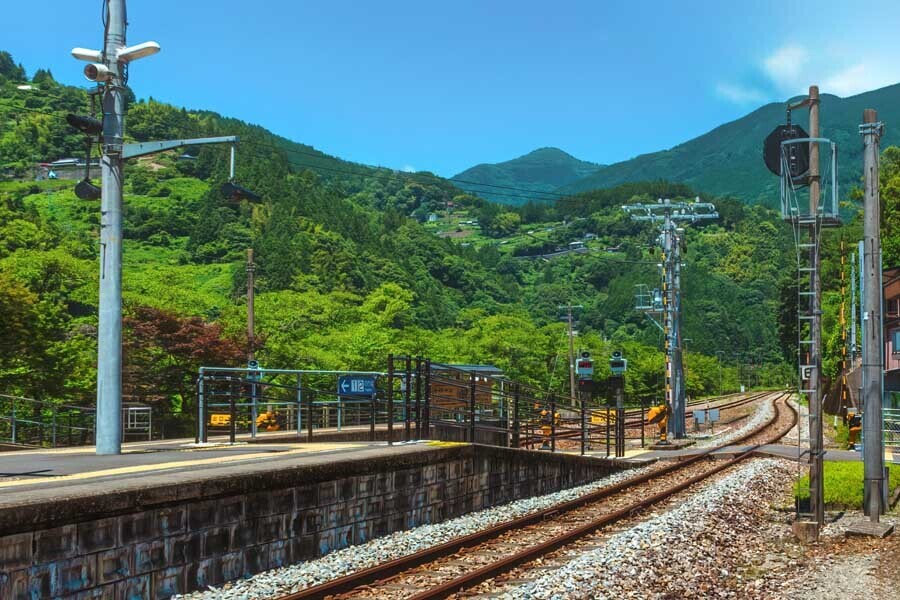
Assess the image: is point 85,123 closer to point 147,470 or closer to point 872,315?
point 147,470

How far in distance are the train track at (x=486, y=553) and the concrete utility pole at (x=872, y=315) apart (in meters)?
3.68

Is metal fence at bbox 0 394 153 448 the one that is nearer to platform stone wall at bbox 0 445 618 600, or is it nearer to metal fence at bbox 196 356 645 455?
metal fence at bbox 196 356 645 455

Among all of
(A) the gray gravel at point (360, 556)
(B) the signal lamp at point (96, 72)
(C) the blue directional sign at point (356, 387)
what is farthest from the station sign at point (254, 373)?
(B) the signal lamp at point (96, 72)

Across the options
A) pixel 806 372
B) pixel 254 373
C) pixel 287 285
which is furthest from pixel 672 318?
pixel 287 285

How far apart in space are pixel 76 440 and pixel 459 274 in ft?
372

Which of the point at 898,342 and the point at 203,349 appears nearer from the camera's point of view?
the point at 203,349

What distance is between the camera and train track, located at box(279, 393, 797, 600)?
346 inches

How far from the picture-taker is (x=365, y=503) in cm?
1146

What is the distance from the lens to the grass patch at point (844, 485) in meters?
16.3

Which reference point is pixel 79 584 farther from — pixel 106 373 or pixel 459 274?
pixel 459 274

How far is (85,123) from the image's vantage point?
1330 cm

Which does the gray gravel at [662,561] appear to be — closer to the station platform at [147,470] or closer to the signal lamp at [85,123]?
the station platform at [147,470]

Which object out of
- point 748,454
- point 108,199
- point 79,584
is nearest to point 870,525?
point 79,584

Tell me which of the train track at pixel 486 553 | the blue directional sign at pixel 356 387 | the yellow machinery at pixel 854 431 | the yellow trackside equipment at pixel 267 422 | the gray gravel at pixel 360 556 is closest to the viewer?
the gray gravel at pixel 360 556
